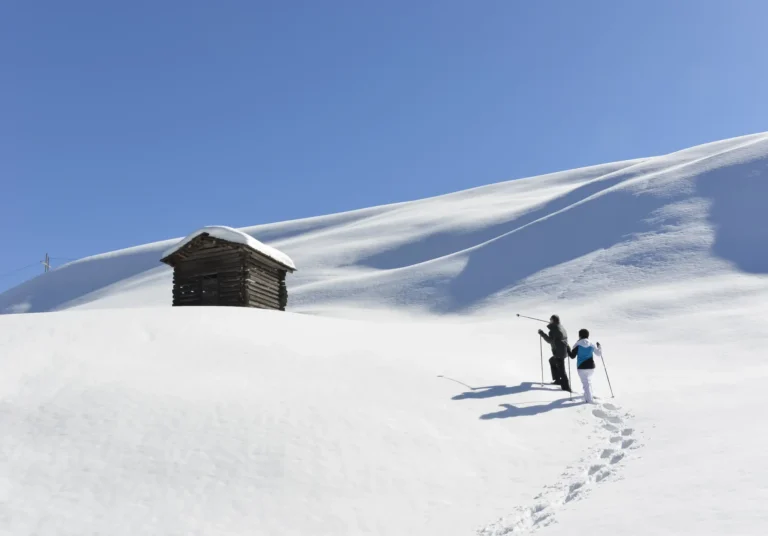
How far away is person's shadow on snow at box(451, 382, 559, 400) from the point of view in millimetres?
14406

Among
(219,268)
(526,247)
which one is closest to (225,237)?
(219,268)

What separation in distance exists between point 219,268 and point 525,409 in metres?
16.9

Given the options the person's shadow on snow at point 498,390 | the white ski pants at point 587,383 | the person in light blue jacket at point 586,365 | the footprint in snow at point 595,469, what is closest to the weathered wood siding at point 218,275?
the person's shadow on snow at point 498,390

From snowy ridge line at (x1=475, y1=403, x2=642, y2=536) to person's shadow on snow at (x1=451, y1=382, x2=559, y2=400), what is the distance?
2.27 metres

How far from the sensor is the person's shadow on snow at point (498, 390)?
47.3 feet

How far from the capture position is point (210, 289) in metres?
27.0

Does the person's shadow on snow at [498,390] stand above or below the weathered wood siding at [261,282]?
below

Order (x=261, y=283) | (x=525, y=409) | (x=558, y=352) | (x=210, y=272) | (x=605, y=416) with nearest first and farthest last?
(x=605, y=416)
(x=525, y=409)
(x=558, y=352)
(x=210, y=272)
(x=261, y=283)

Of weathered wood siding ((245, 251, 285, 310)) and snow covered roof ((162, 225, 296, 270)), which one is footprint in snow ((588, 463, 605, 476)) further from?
snow covered roof ((162, 225, 296, 270))

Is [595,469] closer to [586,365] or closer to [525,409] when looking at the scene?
[525,409]

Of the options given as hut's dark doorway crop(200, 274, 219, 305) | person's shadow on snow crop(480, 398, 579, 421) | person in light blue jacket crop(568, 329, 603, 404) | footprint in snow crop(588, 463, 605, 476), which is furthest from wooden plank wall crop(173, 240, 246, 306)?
footprint in snow crop(588, 463, 605, 476)

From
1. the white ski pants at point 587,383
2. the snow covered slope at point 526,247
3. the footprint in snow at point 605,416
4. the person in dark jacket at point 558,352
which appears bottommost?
→ the footprint in snow at point 605,416

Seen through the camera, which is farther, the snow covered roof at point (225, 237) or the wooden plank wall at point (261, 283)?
the wooden plank wall at point (261, 283)

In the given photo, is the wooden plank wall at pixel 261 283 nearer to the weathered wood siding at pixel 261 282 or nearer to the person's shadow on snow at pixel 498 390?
the weathered wood siding at pixel 261 282
